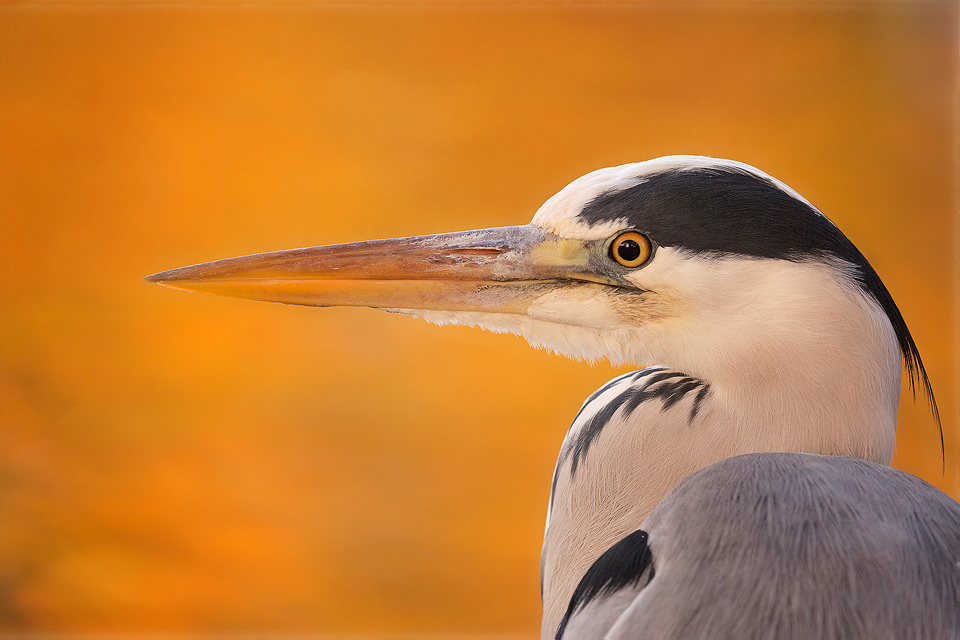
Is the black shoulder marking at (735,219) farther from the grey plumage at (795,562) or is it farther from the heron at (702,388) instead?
the grey plumage at (795,562)

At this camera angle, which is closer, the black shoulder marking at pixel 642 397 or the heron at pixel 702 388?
the heron at pixel 702 388

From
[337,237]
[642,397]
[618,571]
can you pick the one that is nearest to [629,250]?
[642,397]

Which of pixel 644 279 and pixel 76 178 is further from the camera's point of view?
pixel 76 178

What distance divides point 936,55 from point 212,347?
241 centimetres

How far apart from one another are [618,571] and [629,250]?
0.23 m

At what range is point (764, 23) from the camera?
238 centimetres

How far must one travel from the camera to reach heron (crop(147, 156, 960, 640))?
0.45 m

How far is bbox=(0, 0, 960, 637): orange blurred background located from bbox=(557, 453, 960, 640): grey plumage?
181 cm

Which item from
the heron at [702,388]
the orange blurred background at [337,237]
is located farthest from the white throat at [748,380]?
the orange blurred background at [337,237]

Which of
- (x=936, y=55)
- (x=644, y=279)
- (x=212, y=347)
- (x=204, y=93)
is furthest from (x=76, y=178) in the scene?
(x=936, y=55)

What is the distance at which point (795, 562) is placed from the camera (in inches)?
17.6

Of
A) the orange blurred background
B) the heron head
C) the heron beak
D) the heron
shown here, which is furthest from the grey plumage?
the orange blurred background

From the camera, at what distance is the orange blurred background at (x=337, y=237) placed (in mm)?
2338

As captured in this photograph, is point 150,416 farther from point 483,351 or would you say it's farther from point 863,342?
point 863,342
